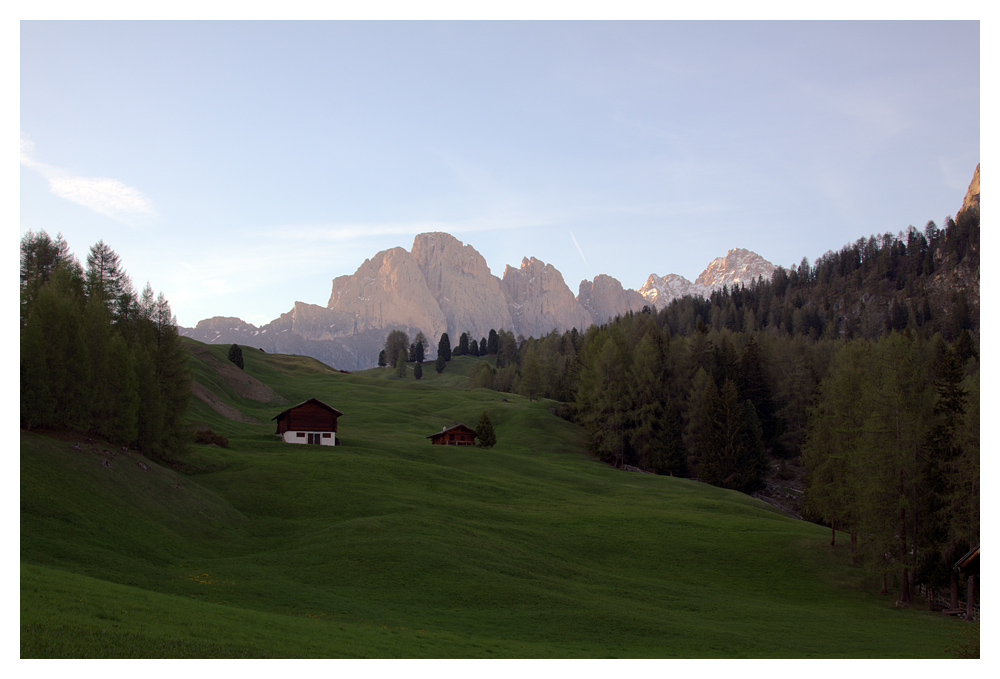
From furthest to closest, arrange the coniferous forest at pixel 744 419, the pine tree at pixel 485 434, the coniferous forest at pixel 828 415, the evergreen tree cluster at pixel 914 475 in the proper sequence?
the pine tree at pixel 485 434 < the coniferous forest at pixel 828 415 < the coniferous forest at pixel 744 419 < the evergreen tree cluster at pixel 914 475

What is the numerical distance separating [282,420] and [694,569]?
2059 inches

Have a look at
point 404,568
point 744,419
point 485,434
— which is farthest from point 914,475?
point 485,434

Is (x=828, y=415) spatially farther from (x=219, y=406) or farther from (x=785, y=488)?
(x=219, y=406)

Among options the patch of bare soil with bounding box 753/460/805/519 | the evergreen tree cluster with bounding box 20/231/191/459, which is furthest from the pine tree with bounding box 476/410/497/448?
the evergreen tree cluster with bounding box 20/231/191/459

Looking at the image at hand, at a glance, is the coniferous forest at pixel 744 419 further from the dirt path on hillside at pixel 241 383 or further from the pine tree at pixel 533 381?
the dirt path on hillside at pixel 241 383

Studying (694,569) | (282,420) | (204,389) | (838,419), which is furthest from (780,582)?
(204,389)

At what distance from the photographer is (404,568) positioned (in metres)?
33.2

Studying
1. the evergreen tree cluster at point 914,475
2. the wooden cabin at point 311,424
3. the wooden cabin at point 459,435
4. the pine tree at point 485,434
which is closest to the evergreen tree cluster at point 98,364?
the wooden cabin at point 311,424

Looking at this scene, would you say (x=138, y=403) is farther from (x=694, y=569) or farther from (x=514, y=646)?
(x=694, y=569)

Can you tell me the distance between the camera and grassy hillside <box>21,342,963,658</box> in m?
20.2

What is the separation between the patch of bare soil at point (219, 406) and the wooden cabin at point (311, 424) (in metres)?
20.2

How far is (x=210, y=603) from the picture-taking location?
77.5 feet

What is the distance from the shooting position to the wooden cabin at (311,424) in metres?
74.7

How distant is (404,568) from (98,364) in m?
27.0
